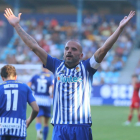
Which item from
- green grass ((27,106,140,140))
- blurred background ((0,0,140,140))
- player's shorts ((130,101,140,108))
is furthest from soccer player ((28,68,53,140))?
blurred background ((0,0,140,140))

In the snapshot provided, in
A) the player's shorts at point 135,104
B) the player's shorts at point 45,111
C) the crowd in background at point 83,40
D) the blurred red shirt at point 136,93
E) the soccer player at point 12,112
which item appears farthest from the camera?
the crowd in background at point 83,40

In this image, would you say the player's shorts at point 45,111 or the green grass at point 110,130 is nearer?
→ the player's shorts at point 45,111

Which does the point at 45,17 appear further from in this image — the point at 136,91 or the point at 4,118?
the point at 4,118

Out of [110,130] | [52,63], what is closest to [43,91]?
[110,130]

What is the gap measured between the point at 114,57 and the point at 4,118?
22.6 metres

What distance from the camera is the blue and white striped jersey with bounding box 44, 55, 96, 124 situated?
Answer: 18.4 feet

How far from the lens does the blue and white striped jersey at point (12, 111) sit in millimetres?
6176

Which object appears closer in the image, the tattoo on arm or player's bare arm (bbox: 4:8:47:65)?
the tattoo on arm

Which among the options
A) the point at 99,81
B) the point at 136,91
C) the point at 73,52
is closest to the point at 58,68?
the point at 73,52

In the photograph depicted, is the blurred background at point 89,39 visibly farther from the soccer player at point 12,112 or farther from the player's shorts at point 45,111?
the soccer player at point 12,112

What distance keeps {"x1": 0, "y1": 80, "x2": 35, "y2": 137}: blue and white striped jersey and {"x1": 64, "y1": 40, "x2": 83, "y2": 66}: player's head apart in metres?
1.10

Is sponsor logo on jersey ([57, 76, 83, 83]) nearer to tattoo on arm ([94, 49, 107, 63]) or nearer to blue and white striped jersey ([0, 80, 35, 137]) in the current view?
tattoo on arm ([94, 49, 107, 63])

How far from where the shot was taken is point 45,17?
35750 millimetres

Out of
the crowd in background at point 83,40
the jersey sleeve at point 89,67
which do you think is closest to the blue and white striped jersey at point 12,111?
the jersey sleeve at point 89,67
